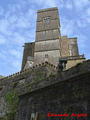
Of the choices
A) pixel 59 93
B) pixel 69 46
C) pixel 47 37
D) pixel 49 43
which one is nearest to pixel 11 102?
pixel 59 93

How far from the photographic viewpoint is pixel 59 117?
6.55 m

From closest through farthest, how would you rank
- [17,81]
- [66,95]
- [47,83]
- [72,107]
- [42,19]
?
1. [72,107]
2. [66,95]
3. [47,83]
4. [17,81]
5. [42,19]

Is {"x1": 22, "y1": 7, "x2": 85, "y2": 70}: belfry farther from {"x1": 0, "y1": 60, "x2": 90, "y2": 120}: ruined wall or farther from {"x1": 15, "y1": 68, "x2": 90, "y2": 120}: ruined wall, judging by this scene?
{"x1": 15, "y1": 68, "x2": 90, "y2": 120}: ruined wall

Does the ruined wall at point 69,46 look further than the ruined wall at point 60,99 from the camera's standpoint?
Yes

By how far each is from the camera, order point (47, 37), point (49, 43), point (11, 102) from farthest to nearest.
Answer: point (47, 37) → point (49, 43) → point (11, 102)

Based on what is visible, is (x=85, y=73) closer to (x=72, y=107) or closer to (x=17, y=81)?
(x=72, y=107)

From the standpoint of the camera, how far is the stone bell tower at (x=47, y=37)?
99.3ft

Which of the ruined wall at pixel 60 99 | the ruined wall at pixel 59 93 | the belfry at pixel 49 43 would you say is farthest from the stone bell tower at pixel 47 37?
the ruined wall at pixel 60 99

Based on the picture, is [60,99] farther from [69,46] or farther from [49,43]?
[69,46]

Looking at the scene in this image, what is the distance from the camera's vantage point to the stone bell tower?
99.3ft

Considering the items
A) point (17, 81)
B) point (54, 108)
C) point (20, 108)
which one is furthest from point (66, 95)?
point (17, 81)

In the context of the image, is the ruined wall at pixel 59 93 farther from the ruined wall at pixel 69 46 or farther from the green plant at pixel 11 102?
the ruined wall at pixel 69 46

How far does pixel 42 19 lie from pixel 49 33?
4971mm

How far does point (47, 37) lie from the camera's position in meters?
32.6
